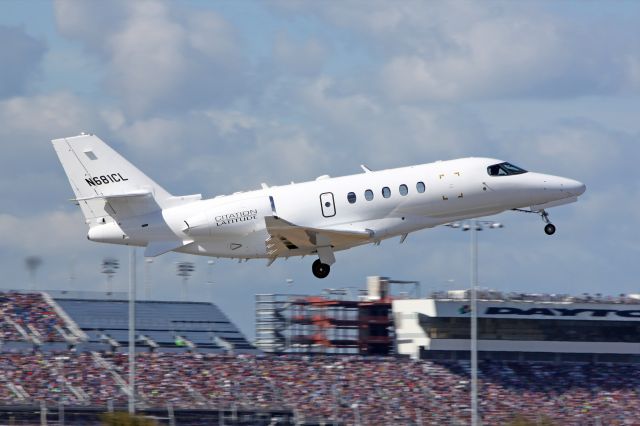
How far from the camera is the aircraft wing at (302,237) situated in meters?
44.3

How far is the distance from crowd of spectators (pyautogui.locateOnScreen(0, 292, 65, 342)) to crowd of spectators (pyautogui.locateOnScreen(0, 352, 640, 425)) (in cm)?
377

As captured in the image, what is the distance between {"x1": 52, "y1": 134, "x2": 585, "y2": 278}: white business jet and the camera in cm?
4538

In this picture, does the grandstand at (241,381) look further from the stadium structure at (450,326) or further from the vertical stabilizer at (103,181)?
the vertical stabilizer at (103,181)

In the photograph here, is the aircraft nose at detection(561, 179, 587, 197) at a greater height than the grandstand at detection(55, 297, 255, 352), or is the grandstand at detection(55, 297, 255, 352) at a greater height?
the aircraft nose at detection(561, 179, 587, 197)

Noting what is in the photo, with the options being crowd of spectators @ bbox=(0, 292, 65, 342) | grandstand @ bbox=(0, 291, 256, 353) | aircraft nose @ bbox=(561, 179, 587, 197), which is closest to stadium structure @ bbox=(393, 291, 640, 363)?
grandstand @ bbox=(0, 291, 256, 353)

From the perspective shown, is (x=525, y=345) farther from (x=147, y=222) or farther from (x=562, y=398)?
(x=147, y=222)

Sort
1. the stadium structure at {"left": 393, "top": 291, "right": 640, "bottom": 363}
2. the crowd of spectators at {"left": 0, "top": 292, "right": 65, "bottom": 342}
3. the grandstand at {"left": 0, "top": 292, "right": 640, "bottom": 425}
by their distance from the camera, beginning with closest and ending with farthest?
1. the grandstand at {"left": 0, "top": 292, "right": 640, "bottom": 425}
2. the crowd of spectators at {"left": 0, "top": 292, "right": 65, "bottom": 342}
3. the stadium structure at {"left": 393, "top": 291, "right": 640, "bottom": 363}

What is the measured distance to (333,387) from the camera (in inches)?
2633

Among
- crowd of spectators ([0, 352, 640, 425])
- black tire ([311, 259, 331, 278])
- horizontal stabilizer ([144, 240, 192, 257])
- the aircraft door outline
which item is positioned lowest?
crowd of spectators ([0, 352, 640, 425])

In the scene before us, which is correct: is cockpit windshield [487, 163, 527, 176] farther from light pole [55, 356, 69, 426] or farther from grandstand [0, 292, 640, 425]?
light pole [55, 356, 69, 426]

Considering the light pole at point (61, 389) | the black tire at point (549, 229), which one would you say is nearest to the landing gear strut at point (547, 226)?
the black tire at point (549, 229)

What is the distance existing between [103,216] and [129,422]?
841 centimetres

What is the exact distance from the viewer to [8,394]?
59344 millimetres

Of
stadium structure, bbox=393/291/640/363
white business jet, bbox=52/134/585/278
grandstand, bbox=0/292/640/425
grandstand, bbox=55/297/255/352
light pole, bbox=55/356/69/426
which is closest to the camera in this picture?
white business jet, bbox=52/134/585/278
